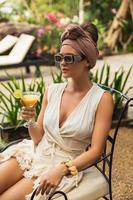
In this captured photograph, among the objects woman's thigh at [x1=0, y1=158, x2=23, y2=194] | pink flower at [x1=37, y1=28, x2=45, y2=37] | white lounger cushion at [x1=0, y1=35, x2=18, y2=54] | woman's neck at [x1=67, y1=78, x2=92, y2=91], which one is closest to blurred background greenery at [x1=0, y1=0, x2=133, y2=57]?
pink flower at [x1=37, y1=28, x2=45, y2=37]

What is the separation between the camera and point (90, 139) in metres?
2.38

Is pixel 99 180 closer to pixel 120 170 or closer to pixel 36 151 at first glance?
pixel 36 151

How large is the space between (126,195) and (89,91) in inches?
57.6

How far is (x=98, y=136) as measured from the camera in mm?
2271

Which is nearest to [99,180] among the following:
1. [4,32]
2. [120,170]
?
[120,170]

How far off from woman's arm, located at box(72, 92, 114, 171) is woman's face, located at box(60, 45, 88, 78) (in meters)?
0.21

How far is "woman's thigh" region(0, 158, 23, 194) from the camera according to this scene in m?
2.34

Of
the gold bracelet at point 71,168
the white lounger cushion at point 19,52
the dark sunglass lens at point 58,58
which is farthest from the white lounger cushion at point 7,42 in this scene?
the gold bracelet at point 71,168

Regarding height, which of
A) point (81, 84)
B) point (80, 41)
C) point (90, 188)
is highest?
point (80, 41)

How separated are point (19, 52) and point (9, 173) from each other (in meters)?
7.20

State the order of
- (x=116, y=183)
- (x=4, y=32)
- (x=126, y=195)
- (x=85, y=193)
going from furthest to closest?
(x=4, y=32)
(x=116, y=183)
(x=126, y=195)
(x=85, y=193)

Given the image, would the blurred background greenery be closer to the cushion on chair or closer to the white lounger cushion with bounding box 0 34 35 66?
the white lounger cushion with bounding box 0 34 35 66

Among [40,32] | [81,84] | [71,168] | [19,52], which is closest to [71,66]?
[81,84]

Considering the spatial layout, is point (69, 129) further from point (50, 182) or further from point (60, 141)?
point (50, 182)
